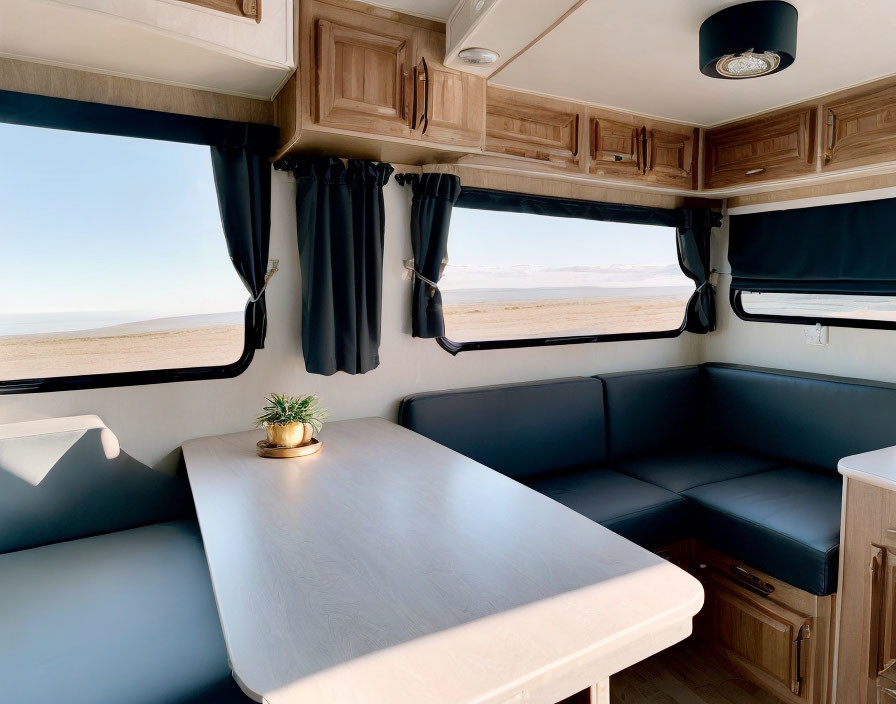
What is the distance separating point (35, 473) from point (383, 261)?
4.75 feet

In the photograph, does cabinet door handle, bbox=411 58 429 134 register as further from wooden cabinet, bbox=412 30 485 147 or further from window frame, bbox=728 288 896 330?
window frame, bbox=728 288 896 330

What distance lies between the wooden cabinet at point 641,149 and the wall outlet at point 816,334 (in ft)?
3.17

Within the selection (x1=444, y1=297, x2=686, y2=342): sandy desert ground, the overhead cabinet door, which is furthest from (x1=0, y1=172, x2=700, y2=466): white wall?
the overhead cabinet door

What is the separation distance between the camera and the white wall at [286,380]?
202cm

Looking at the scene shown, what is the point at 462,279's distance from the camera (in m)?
2.80

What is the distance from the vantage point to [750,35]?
1.68m

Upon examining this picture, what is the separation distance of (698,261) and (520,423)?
1.64m

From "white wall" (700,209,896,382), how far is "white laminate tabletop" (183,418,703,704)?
2.23m

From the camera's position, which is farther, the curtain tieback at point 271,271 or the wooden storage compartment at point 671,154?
the wooden storage compartment at point 671,154

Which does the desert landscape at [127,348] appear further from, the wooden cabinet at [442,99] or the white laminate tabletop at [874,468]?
the white laminate tabletop at [874,468]

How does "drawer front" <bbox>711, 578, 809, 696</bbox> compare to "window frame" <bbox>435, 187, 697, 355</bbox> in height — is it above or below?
below

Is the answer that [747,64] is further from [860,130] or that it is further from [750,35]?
[860,130]

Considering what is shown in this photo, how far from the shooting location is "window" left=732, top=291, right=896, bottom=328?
2.76 meters

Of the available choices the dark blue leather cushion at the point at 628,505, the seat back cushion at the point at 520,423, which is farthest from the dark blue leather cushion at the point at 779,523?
the seat back cushion at the point at 520,423
